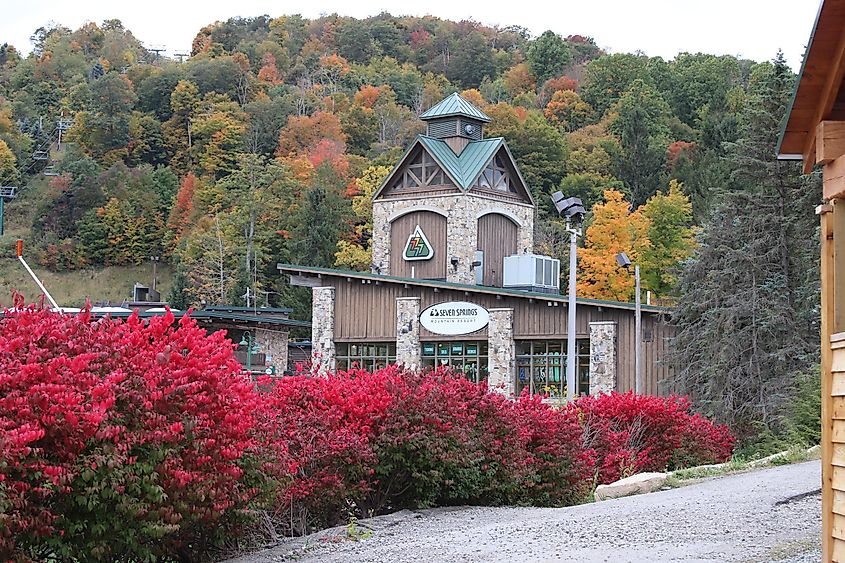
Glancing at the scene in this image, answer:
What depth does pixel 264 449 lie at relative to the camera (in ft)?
33.7

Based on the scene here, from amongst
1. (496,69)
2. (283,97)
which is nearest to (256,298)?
(283,97)

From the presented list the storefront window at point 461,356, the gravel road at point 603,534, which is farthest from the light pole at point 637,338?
the gravel road at point 603,534

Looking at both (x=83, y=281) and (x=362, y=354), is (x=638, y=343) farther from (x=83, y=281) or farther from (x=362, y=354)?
(x=83, y=281)

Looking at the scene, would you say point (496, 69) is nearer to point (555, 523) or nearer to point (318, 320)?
point (318, 320)

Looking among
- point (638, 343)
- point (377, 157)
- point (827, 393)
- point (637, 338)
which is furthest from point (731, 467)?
point (377, 157)

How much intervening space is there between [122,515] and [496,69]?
367ft

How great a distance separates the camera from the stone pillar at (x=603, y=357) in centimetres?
3681

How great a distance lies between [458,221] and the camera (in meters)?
48.6

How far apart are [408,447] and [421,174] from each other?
38.1m

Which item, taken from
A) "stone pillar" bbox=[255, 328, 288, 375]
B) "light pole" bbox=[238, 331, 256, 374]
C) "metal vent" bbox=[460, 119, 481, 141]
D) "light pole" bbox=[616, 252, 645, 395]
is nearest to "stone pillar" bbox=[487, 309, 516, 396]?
"light pole" bbox=[616, 252, 645, 395]

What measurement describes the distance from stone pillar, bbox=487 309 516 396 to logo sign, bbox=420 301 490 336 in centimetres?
65

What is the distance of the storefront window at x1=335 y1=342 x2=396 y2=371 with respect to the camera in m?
44.4

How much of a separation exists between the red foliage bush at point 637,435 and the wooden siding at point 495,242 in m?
27.4

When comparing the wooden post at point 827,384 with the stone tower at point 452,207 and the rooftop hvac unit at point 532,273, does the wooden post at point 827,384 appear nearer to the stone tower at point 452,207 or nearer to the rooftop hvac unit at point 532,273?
the rooftop hvac unit at point 532,273
